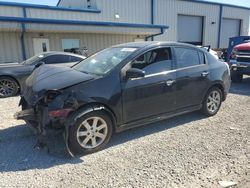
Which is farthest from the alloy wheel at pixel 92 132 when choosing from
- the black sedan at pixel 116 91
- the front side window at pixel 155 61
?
the front side window at pixel 155 61

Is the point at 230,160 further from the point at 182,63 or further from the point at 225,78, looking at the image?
the point at 225,78

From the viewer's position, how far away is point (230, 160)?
3402 mm

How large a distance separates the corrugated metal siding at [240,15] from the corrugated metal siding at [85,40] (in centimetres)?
1477

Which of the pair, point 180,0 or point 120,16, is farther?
point 180,0

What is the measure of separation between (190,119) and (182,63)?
1.29 meters

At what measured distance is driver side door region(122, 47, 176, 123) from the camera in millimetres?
3910

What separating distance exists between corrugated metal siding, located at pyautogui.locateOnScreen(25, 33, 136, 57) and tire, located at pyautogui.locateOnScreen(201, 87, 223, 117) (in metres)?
11.1

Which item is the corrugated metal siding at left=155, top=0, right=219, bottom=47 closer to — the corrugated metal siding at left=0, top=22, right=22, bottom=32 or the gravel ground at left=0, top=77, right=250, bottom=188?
the corrugated metal siding at left=0, top=22, right=22, bottom=32

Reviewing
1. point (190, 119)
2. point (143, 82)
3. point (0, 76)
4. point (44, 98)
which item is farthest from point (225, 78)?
point (0, 76)

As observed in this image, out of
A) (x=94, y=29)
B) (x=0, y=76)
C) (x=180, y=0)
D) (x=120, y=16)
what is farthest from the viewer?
(x=180, y=0)

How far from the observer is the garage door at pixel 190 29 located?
2312 cm

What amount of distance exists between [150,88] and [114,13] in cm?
1566

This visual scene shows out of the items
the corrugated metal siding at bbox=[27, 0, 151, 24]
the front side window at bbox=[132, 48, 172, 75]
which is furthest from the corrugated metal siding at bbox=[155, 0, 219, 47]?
the front side window at bbox=[132, 48, 172, 75]

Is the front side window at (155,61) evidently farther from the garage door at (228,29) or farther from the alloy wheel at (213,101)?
the garage door at (228,29)
